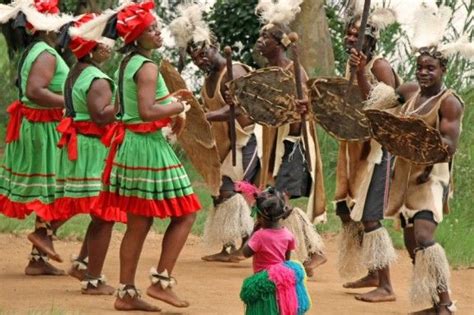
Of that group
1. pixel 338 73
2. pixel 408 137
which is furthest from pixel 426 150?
pixel 338 73

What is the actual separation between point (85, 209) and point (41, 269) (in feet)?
2.82

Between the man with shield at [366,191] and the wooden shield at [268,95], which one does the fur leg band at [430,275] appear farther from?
the wooden shield at [268,95]

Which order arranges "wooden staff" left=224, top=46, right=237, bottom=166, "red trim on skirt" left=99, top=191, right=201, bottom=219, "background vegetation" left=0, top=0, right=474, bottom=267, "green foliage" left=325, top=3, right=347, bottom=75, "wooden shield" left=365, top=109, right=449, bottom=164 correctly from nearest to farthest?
"wooden shield" left=365, top=109, right=449, bottom=164 → "red trim on skirt" left=99, top=191, right=201, bottom=219 → "wooden staff" left=224, top=46, right=237, bottom=166 → "background vegetation" left=0, top=0, right=474, bottom=267 → "green foliage" left=325, top=3, right=347, bottom=75

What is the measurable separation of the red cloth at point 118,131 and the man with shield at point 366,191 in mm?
1363

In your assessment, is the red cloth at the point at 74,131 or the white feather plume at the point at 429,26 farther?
the red cloth at the point at 74,131

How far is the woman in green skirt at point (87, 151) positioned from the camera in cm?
900

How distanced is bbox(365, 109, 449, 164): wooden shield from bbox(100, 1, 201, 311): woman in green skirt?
1.17 meters

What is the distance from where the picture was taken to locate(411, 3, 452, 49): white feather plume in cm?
863

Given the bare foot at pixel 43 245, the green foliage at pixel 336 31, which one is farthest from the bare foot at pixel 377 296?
the green foliage at pixel 336 31

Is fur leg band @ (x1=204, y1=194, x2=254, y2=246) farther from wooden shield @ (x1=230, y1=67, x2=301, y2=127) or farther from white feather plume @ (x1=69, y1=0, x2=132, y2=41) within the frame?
white feather plume @ (x1=69, y1=0, x2=132, y2=41)

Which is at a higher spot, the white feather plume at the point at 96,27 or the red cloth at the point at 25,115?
the white feather plume at the point at 96,27

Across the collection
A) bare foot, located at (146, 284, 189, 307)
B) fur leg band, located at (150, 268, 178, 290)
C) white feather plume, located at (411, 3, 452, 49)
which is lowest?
bare foot, located at (146, 284, 189, 307)

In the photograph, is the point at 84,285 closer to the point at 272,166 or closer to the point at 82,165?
the point at 82,165

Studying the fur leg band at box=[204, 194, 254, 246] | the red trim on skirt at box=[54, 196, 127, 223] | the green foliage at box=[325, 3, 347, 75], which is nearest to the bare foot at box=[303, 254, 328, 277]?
the fur leg band at box=[204, 194, 254, 246]
